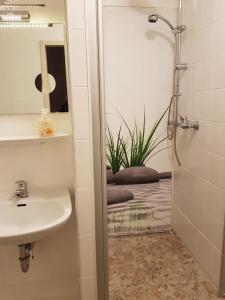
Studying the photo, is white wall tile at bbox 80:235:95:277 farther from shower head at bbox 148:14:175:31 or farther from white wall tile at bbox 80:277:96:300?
shower head at bbox 148:14:175:31

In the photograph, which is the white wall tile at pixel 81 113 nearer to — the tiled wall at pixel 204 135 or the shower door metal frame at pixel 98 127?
the shower door metal frame at pixel 98 127

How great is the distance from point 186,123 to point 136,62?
0.68m

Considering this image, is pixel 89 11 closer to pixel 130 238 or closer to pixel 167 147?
pixel 167 147

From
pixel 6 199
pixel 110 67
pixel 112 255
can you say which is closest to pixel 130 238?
pixel 112 255

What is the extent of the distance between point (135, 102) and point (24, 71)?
1.06m

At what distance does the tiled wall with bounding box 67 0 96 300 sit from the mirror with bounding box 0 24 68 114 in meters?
0.35

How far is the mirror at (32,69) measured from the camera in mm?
1327

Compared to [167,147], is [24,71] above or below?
above

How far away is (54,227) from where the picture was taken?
3.63 ft

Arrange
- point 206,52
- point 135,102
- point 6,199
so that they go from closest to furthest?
point 6,199 < point 206,52 < point 135,102

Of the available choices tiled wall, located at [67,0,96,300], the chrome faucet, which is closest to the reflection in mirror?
tiled wall, located at [67,0,96,300]

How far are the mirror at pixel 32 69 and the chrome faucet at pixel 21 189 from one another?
40cm

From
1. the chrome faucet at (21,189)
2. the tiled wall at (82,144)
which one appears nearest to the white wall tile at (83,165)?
the tiled wall at (82,144)

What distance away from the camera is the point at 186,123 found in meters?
1.94
